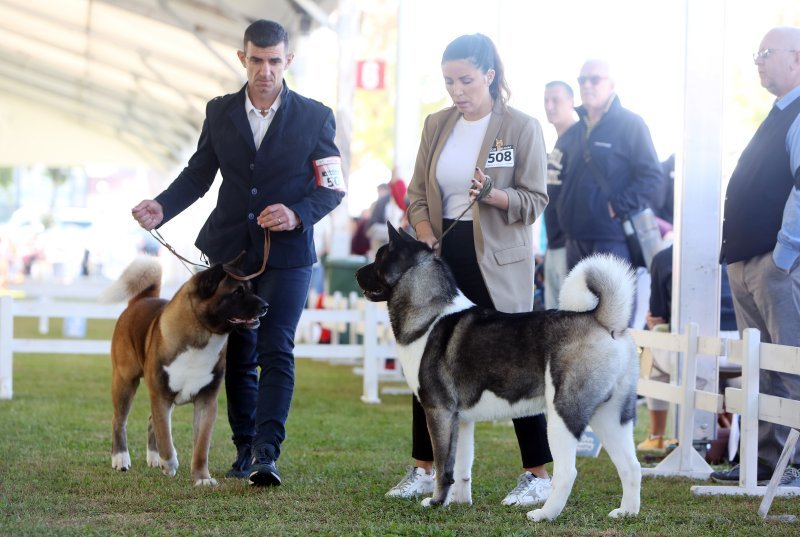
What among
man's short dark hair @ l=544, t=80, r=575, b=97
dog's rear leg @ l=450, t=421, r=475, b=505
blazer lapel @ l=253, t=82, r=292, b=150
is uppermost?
man's short dark hair @ l=544, t=80, r=575, b=97

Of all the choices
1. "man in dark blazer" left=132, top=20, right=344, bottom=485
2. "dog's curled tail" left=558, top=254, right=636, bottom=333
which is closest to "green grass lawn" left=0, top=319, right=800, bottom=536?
"man in dark blazer" left=132, top=20, right=344, bottom=485

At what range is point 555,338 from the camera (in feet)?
12.9

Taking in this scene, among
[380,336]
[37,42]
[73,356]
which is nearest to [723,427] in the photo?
[380,336]

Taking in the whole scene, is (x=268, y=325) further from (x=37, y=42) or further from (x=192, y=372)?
(x=37, y=42)

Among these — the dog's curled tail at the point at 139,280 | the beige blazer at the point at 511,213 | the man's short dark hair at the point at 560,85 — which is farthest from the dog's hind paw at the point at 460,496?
the man's short dark hair at the point at 560,85

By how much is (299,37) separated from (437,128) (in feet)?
39.2

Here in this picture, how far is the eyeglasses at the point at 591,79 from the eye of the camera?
6859 millimetres

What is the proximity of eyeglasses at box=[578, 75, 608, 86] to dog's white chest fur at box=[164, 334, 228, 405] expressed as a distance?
11.1 ft

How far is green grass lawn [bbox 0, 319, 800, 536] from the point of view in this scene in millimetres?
3875

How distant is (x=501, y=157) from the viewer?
452 cm

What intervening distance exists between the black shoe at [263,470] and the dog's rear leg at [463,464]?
843 mm

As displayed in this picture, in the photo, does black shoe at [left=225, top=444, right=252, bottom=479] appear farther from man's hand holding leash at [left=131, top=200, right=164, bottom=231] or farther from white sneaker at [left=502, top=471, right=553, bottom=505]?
white sneaker at [left=502, top=471, right=553, bottom=505]

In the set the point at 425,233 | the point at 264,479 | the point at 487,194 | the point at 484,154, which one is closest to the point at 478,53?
the point at 484,154

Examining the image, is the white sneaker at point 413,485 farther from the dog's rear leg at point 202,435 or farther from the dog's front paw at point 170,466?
the dog's front paw at point 170,466
